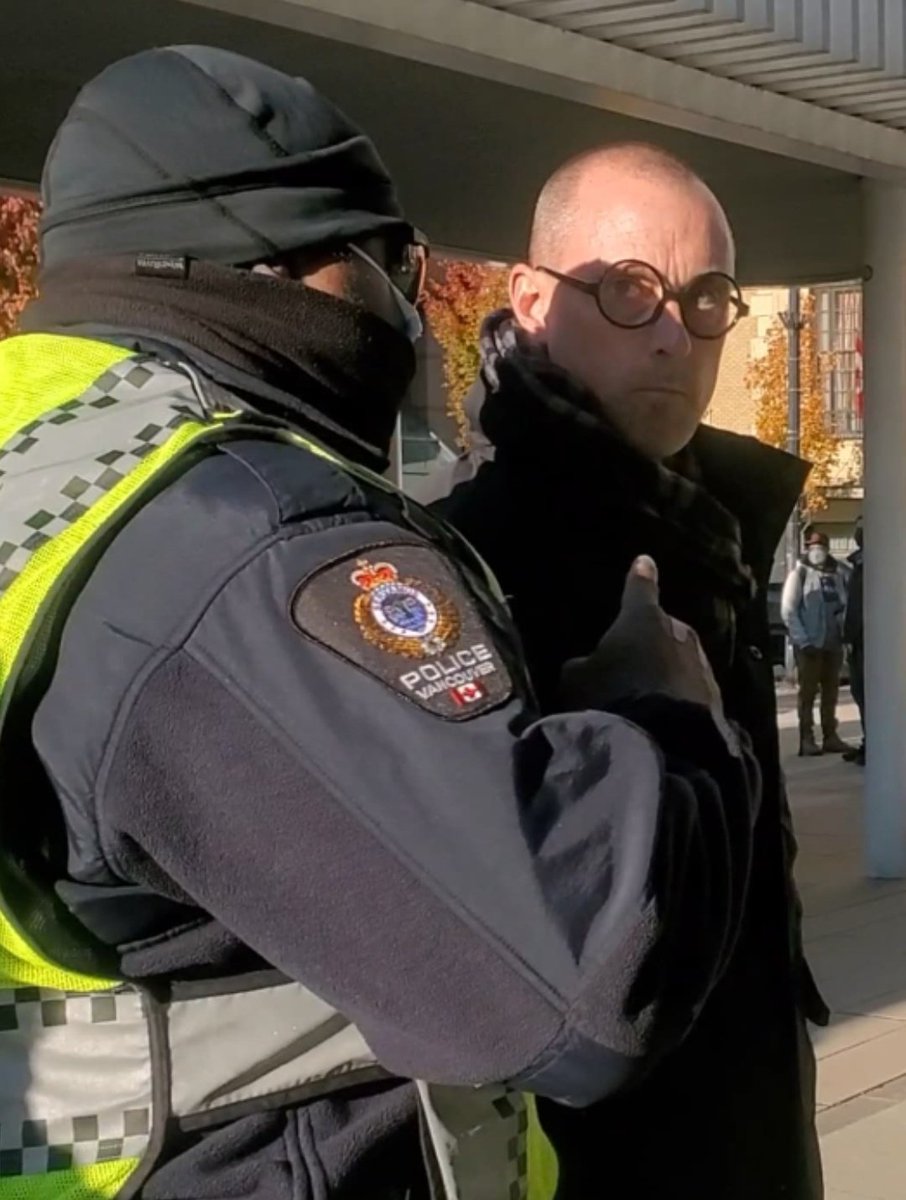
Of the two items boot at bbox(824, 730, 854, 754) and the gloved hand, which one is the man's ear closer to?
the gloved hand

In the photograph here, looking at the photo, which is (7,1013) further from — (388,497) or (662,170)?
(662,170)

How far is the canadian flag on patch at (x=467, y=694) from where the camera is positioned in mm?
1291

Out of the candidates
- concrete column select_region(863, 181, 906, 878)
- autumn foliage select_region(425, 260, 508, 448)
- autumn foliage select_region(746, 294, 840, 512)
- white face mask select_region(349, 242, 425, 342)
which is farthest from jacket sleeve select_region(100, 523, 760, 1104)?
autumn foliage select_region(746, 294, 840, 512)

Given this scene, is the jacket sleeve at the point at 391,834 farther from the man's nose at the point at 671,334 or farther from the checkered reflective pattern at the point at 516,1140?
the man's nose at the point at 671,334

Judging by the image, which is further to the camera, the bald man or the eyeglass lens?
the eyeglass lens

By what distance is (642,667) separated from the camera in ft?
5.20

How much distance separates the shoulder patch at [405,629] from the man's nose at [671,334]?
1021 mm

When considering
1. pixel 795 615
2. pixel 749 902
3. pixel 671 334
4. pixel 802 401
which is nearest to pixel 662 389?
pixel 671 334

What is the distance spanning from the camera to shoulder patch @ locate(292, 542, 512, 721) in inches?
50.5

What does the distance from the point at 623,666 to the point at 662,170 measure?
101cm

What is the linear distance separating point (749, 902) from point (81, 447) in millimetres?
1114

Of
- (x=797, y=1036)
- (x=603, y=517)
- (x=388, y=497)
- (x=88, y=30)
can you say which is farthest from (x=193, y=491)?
(x=88, y=30)

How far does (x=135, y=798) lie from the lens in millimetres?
1287

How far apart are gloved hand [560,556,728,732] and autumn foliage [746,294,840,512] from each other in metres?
29.3
